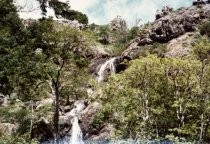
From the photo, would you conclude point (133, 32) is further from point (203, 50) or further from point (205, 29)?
point (203, 50)

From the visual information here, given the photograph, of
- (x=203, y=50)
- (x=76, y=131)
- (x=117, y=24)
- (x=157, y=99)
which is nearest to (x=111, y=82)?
(x=157, y=99)

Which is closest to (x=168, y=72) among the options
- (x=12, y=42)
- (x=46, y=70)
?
(x=46, y=70)

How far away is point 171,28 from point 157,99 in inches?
1746

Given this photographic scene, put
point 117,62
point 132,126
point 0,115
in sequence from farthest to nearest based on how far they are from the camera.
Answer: point 117,62 → point 0,115 → point 132,126

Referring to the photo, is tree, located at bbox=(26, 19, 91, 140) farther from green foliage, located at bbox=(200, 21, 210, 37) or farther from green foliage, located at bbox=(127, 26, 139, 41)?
green foliage, located at bbox=(127, 26, 139, 41)

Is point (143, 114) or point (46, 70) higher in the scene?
point (46, 70)

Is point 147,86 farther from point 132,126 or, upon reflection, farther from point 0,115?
point 0,115

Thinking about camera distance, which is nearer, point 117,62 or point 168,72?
point 168,72

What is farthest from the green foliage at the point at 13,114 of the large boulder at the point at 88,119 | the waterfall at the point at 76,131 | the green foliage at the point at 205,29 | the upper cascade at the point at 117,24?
the upper cascade at the point at 117,24

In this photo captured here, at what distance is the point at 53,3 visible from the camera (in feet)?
113

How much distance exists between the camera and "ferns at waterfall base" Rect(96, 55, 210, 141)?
3725 centimetres

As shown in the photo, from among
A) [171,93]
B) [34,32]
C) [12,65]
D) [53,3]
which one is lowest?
[171,93]

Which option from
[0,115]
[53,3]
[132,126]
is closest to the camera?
[53,3]

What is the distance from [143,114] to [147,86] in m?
2.68
